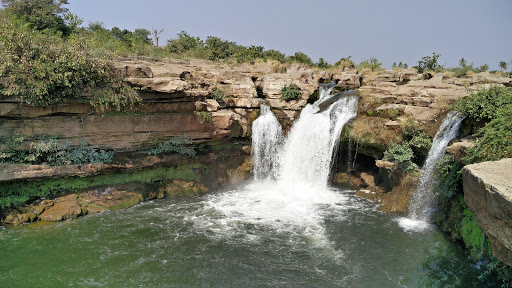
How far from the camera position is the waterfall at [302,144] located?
1585cm

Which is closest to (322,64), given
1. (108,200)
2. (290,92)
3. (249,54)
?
(249,54)

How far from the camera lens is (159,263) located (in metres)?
9.15

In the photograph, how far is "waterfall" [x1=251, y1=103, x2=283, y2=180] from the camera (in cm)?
1675

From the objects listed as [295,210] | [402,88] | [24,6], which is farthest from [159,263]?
[24,6]

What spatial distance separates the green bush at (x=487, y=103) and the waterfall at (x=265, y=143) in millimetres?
8861

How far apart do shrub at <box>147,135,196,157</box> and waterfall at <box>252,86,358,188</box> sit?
12.7 ft

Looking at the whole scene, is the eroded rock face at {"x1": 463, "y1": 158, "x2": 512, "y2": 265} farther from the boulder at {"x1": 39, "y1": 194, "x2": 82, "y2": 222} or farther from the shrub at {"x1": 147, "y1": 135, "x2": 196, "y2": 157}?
the boulder at {"x1": 39, "y1": 194, "x2": 82, "y2": 222}

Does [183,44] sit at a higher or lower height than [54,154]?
higher

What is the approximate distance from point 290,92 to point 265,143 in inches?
134

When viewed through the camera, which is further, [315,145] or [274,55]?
[274,55]

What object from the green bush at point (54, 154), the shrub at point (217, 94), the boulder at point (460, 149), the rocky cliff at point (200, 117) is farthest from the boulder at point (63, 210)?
the boulder at point (460, 149)

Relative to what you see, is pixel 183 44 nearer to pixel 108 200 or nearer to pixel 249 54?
pixel 249 54

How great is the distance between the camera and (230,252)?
9.80m

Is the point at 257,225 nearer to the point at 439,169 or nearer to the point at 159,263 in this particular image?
the point at 159,263
